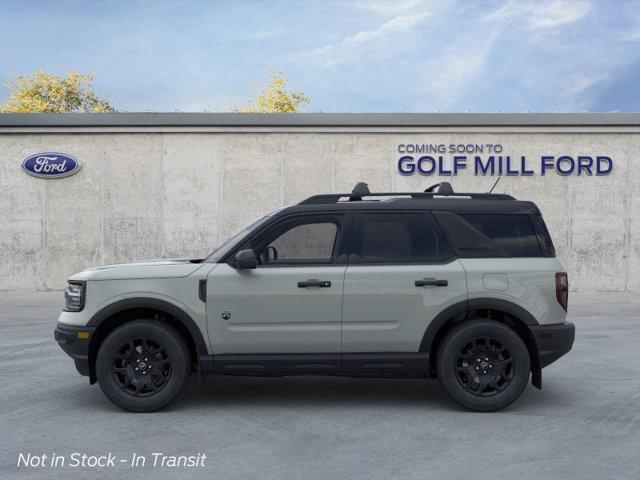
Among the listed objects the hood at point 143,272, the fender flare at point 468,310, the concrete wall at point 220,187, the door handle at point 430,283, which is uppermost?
the concrete wall at point 220,187

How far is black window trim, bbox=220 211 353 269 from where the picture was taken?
6.18 m

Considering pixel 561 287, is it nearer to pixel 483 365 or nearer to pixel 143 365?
pixel 483 365

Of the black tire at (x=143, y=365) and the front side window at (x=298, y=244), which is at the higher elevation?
the front side window at (x=298, y=244)

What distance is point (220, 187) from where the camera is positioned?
18219mm

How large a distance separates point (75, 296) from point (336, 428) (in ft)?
7.97

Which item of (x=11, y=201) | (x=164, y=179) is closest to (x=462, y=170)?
(x=164, y=179)

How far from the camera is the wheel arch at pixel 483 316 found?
6109mm

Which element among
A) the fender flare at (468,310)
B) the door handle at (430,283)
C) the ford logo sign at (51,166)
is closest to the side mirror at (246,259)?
the door handle at (430,283)

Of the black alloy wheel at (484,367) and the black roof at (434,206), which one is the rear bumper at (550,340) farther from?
the black roof at (434,206)

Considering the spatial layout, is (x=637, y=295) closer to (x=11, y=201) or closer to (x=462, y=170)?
(x=462, y=170)

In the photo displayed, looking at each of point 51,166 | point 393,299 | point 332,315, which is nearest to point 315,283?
point 332,315

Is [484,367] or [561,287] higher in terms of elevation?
[561,287]

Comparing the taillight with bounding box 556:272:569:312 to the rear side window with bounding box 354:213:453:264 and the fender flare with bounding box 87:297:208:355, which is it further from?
the fender flare with bounding box 87:297:208:355

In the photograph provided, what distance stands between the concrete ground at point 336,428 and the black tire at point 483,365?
165mm
